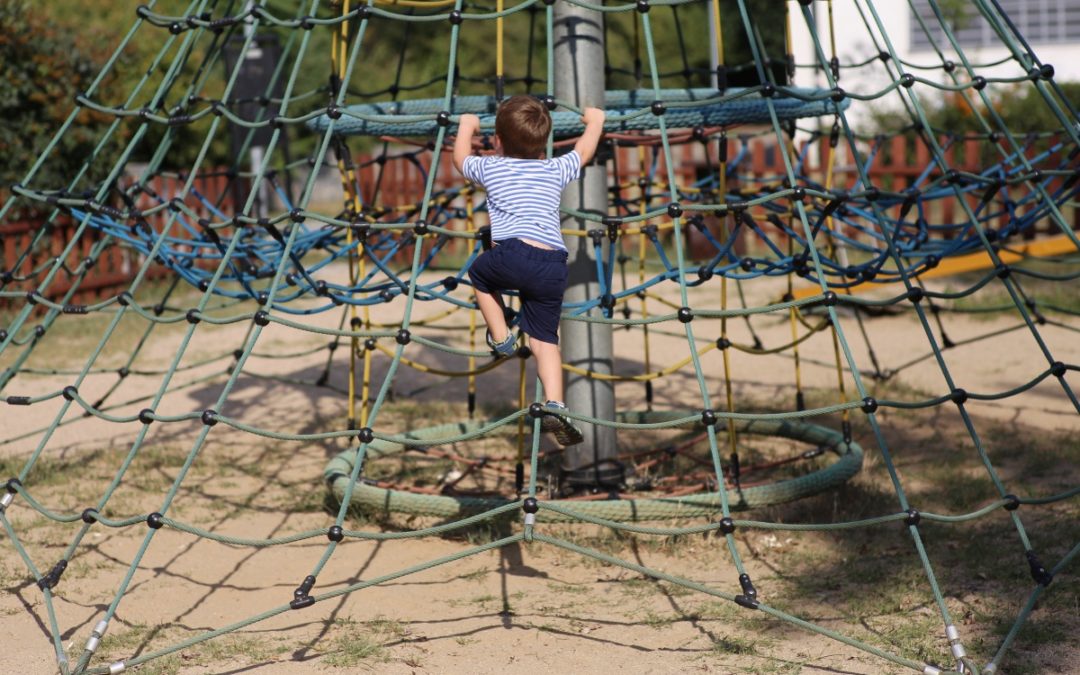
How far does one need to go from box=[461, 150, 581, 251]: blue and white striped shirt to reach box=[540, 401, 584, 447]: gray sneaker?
0.53 metres

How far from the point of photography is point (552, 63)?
4258 mm

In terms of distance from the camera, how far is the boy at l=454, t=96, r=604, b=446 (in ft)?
12.7

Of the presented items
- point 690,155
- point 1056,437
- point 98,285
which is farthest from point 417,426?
point 690,155

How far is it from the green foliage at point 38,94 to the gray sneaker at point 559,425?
7.53m

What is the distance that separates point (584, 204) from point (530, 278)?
763 millimetres

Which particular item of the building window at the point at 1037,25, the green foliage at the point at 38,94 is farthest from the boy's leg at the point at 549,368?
the building window at the point at 1037,25

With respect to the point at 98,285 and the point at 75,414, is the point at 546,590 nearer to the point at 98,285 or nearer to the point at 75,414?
the point at 75,414

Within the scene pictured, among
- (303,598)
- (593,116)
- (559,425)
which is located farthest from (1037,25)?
(303,598)

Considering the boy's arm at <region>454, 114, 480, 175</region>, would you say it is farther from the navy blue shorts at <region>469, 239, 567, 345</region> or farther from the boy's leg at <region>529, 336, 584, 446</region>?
the boy's leg at <region>529, 336, 584, 446</region>

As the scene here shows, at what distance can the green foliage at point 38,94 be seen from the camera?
1010 cm

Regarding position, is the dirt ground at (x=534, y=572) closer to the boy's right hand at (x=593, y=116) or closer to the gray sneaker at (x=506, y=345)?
the gray sneaker at (x=506, y=345)

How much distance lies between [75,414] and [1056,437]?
482 centimetres

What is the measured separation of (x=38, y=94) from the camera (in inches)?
401

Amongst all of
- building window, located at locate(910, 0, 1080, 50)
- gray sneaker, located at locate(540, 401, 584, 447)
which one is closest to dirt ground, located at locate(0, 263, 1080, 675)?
gray sneaker, located at locate(540, 401, 584, 447)
